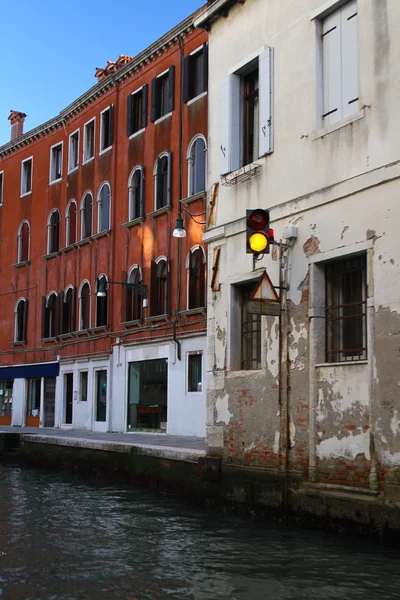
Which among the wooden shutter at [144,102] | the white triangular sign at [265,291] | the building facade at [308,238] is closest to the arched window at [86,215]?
the wooden shutter at [144,102]

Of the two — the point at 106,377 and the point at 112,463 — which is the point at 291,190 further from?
the point at 106,377

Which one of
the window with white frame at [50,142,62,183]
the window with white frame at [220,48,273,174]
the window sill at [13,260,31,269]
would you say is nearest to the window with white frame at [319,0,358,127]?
the window with white frame at [220,48,273,174]

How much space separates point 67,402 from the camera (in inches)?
1111

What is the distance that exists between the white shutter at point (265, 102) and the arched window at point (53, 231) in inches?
738

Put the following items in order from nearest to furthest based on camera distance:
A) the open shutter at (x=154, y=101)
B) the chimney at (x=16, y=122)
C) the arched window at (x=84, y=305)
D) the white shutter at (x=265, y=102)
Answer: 1. the white shutter at (x=265, y=102)
2. the open shutter at (x=154, y=101)
3. the arched window at (x=84, y=305)
4. the chimney at (x=16, y=122)

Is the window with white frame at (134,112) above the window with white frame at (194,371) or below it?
above

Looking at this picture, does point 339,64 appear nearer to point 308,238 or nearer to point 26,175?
point 308,238

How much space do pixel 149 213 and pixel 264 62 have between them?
40.5ft

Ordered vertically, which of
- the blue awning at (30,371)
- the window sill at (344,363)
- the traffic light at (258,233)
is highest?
the traffic light at (258,233)

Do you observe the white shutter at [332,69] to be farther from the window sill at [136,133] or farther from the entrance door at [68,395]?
the entrance door at [68,395]

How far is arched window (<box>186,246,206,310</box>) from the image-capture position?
20.8 metres

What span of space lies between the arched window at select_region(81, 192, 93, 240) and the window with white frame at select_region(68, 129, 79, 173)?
1.78 m

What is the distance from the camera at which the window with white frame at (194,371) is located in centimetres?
2083

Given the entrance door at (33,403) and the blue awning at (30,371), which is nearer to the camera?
the blue awning at (30,371)
